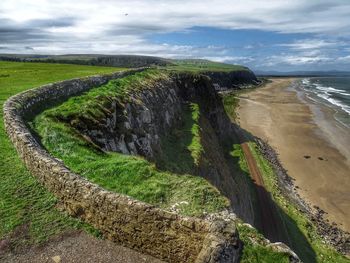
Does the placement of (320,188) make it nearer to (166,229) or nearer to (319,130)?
(319,130)

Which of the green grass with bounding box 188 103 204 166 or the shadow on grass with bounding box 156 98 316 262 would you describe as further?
the green grass with bounding box 188 103 204 166

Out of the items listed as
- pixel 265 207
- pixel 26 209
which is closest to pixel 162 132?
pixel 265 207

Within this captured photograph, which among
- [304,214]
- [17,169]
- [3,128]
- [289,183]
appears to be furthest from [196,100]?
[17,169]

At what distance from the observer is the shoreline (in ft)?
152

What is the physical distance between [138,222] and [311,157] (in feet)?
197

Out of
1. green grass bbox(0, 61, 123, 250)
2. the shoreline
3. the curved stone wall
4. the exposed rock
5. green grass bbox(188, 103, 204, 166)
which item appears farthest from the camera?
the shoreline

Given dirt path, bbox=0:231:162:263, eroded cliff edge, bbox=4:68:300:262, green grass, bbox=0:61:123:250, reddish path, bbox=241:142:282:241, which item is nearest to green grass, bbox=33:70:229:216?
eroded cliff edge, bbox=4:68:300:262

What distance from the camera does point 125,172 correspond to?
1912cm

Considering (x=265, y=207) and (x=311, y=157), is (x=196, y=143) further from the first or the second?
(x=311, y=157)

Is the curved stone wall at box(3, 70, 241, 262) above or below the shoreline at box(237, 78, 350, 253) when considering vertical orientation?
above

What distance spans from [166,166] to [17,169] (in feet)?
43.8

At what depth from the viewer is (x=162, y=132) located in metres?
38.6

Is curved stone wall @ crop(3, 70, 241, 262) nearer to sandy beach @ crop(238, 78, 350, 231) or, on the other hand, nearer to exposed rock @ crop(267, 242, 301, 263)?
exposed rock @ crop(267, 242, 301, 263)

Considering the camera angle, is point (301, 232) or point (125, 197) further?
point (301, 232)
